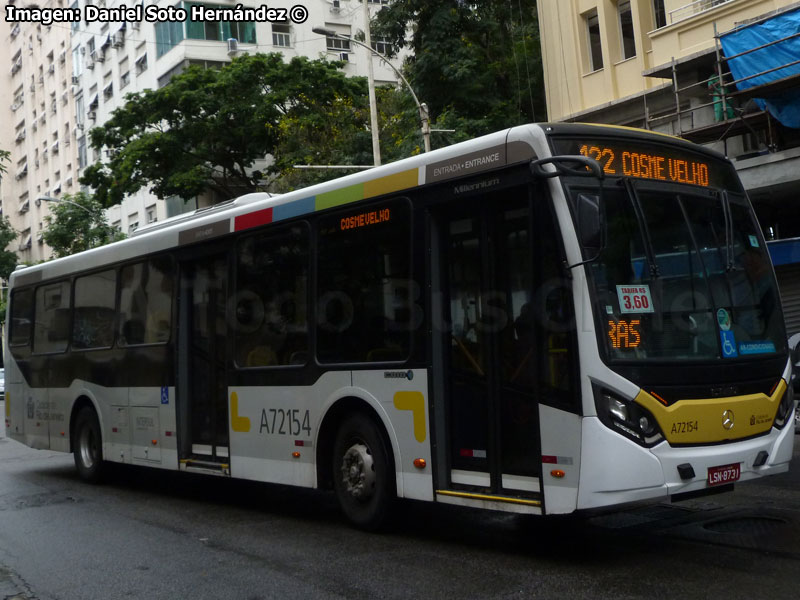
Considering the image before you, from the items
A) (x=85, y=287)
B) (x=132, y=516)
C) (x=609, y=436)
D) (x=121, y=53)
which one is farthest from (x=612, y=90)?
(x=121, y=53)

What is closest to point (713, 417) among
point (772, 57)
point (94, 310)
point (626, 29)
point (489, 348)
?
point (489, 348)

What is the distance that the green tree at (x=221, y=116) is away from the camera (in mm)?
37531

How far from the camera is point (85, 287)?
43.3ft

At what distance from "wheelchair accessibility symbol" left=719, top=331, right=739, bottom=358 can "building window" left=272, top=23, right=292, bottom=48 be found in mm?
43857

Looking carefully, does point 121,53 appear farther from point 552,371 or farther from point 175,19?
point 552,371

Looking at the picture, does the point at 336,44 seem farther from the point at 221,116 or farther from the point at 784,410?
the point at 784,410

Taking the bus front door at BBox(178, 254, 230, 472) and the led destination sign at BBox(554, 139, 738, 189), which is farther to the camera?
the bus front door at BBox(178, 254, 230, 472)

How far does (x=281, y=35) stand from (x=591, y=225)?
44.6 metres

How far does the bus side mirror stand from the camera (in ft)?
20.8

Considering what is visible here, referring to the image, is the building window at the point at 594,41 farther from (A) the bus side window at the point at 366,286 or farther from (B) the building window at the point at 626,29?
(A) the bus side window at the point at 366,286

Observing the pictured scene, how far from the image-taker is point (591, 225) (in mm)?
6352

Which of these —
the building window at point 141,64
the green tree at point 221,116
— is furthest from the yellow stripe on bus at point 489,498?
the building window at point 141,64

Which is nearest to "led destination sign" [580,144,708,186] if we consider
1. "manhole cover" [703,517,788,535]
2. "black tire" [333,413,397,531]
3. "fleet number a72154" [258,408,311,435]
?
"manhole cover" [703,517,788,535]

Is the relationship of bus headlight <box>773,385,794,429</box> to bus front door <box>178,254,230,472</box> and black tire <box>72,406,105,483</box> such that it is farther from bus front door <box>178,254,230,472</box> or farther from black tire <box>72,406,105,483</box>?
black tire <box>72,406,105,483</box>
